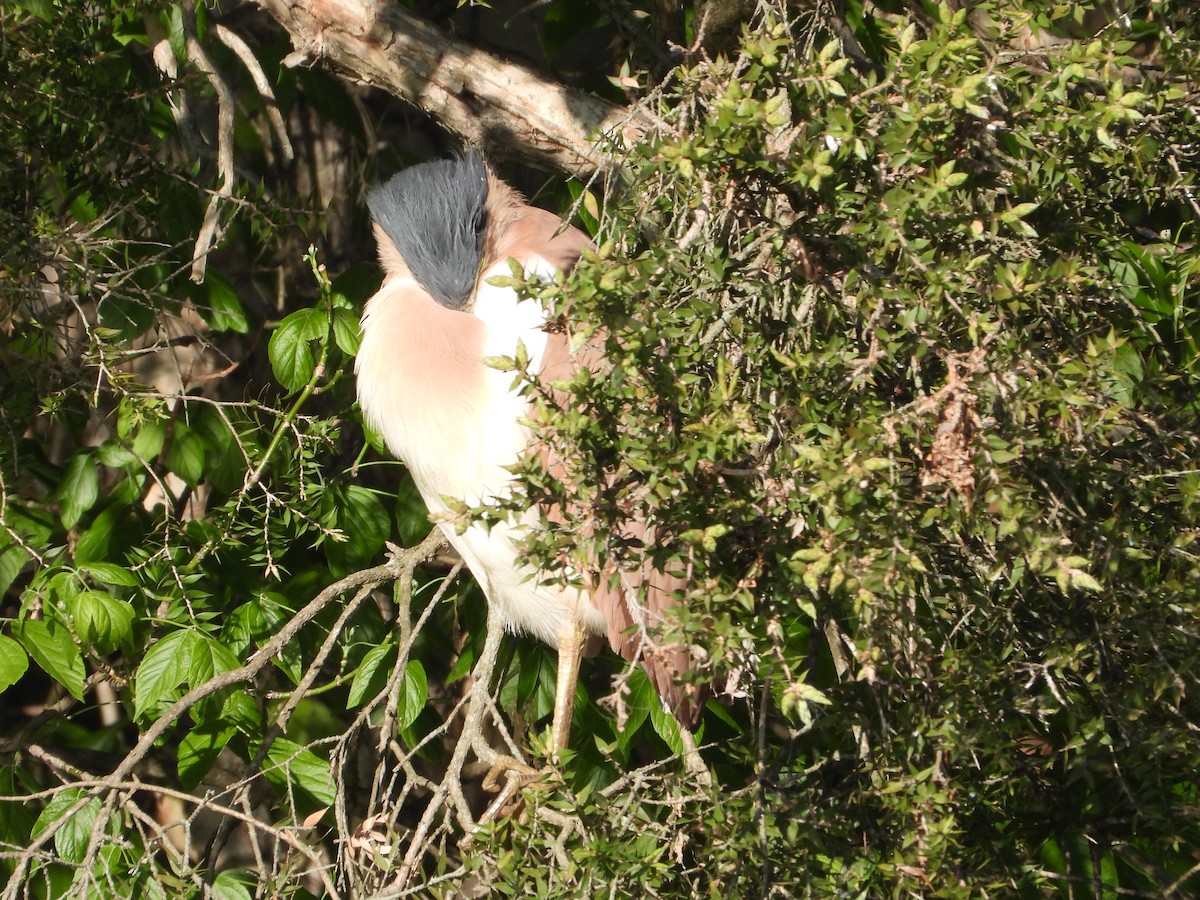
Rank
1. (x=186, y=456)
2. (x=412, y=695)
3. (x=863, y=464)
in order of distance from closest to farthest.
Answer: (x=863, y=464), (x=412, y=695), (x=186, y=456)

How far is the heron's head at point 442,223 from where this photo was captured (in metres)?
1.60

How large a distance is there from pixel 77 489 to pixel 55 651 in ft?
0.92

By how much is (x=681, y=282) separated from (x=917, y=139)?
0.26 m

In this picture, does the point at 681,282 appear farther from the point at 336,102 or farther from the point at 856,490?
the point at 336,102

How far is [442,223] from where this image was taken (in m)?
1.59

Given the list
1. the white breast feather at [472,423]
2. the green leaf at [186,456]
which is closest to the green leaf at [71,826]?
the green leaf at [186,456]

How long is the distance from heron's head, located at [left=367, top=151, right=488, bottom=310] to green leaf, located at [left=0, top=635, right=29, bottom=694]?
78 centimetres

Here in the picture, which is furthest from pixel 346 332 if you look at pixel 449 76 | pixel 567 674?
pixel 567 674

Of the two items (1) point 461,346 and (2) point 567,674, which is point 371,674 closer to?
(2) point 567,674

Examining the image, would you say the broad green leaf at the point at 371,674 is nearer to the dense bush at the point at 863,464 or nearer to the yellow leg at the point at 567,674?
the dense bush at the point at 863,464

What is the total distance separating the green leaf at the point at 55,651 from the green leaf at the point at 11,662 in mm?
43

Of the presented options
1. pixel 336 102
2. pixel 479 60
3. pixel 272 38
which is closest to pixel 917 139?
pixel 479 60

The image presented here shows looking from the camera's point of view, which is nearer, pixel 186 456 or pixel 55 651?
pixel 55 651

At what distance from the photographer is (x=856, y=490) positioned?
0.76m
